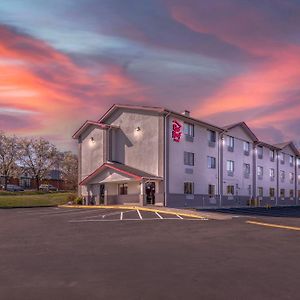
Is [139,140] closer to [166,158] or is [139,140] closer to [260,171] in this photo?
[166,158]

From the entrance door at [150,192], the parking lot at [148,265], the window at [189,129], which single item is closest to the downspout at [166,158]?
the entrance door at [150,192]

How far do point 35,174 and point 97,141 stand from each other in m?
31.5

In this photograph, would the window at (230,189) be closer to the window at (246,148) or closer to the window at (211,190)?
the window at (211,190)

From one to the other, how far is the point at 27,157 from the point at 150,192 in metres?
40.9

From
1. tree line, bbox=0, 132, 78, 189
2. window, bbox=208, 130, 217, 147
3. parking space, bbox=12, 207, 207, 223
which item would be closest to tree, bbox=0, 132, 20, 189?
tree line, bbox=0, 132, 78, 189

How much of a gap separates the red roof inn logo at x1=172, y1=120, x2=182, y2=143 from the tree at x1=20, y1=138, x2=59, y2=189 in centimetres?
3991

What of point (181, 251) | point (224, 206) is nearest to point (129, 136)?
point (224, 206)

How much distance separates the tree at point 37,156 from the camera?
68875 mm

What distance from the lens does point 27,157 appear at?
6912cm

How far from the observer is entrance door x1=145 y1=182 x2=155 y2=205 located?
116 ft

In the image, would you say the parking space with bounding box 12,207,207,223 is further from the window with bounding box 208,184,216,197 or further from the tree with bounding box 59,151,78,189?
the tree with bounding box 59,151,78,189

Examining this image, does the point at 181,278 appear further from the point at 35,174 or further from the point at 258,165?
the point at 35,174

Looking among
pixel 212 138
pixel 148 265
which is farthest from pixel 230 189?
pixel 148 265

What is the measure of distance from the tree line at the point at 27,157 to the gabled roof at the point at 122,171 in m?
30.3
